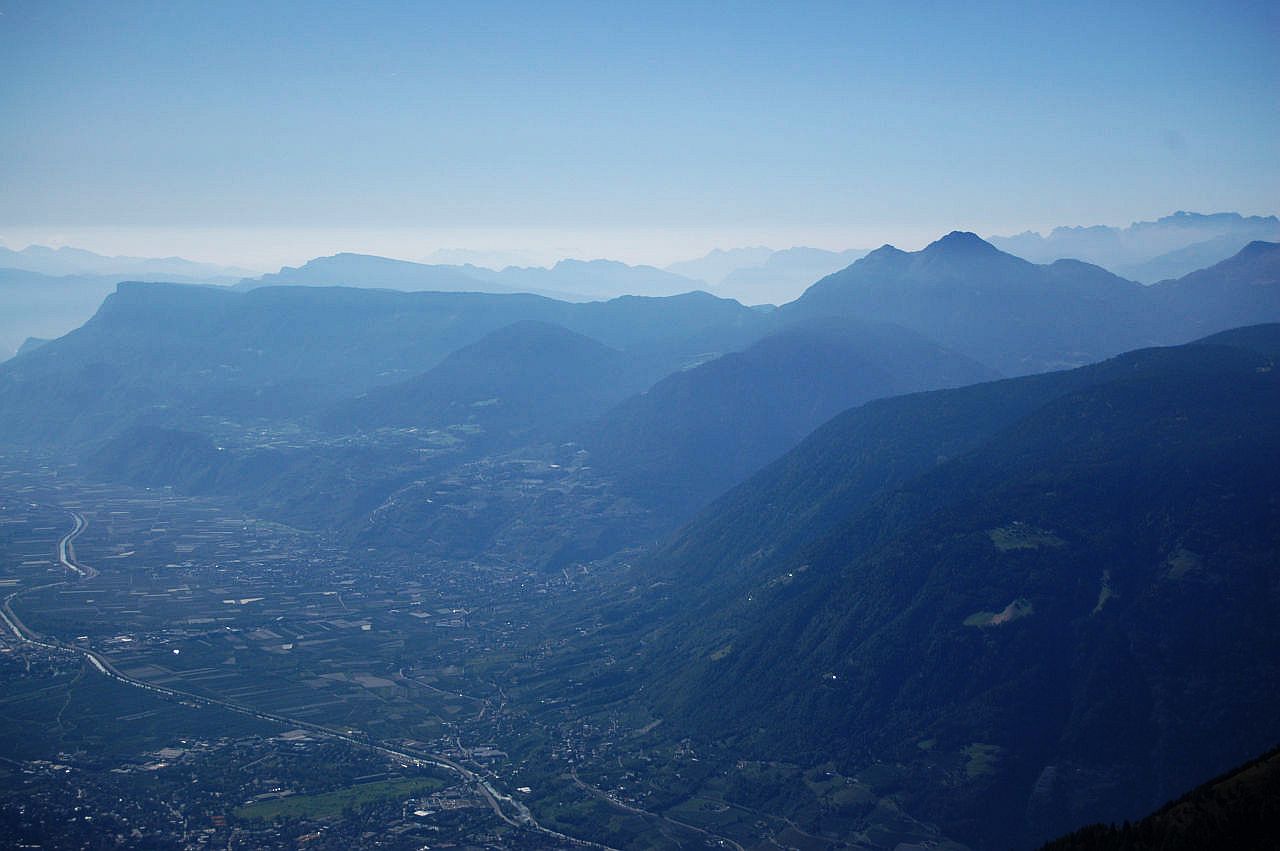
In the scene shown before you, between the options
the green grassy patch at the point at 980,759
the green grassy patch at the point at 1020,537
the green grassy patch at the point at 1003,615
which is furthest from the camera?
the green grassy patch at the point at 1020,537

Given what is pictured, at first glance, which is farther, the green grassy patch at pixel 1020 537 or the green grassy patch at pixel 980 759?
the green grassy patch at pixel 1020 537

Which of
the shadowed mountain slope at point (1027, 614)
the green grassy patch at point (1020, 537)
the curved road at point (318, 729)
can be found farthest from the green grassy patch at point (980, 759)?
the curved road at point (318, 729)

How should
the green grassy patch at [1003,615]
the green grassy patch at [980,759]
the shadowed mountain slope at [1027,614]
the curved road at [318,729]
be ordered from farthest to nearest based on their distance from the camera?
the green grassy patch at [1003,615] < the curved road at [318,729] < the green grassy patch at [980,759] < the shadowed mountain slope at [1027,614]

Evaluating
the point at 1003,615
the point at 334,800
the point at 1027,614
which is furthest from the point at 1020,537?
the point at 334,800

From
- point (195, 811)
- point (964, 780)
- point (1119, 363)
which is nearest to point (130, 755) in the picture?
point (195, 811)

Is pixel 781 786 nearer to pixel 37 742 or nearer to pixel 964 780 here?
pixel 964 780

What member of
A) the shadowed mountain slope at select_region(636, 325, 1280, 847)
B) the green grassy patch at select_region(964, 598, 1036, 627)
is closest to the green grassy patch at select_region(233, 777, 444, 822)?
the shadowed mountain slope at select_region(636, 325, 1280, 847)

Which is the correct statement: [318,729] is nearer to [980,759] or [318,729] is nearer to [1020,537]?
[980,759]

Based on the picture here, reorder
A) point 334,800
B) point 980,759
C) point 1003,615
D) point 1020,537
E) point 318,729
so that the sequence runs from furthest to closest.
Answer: point 1020,537, point 318,729, point 1003,615, point 334,800, point 980,759

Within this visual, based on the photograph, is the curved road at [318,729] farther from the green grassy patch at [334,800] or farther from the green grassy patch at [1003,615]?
the green grassy patch at [1003,615]
